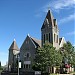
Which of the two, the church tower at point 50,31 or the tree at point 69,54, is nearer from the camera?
the tree at point 69,54

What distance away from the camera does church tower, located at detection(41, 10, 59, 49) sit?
6429 centimetres

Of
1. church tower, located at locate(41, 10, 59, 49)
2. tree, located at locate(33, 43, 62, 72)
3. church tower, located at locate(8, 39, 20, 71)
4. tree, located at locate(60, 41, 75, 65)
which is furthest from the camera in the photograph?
church tower, located at locate(8, 39, 20, 71)

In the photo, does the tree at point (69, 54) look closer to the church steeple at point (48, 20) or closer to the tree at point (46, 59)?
the tree at point (46, 59)

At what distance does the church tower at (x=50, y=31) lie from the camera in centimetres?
6429

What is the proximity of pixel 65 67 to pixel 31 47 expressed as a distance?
12322mm

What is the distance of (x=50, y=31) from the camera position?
64.8m

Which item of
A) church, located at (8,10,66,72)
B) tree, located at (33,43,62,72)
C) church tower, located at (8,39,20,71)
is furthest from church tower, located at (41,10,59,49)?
church tower, located at (8,39,20,71)

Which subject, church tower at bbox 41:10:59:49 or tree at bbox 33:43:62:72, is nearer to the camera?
tree at bbox 33:43:62:72

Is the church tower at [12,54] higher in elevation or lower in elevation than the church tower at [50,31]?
lower

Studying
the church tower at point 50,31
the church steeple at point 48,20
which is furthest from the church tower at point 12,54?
the church steeple at point 48,20

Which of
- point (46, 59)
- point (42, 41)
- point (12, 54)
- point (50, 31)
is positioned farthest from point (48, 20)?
point (12, 54)

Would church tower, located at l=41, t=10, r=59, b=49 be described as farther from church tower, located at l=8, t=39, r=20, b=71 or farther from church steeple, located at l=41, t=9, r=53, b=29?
church tower, located at l=8, t=39, r=20, b=71

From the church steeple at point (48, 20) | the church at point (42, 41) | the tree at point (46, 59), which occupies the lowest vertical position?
the tree at point (46, 59)

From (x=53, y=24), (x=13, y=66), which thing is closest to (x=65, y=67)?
(x=53, y=24)
